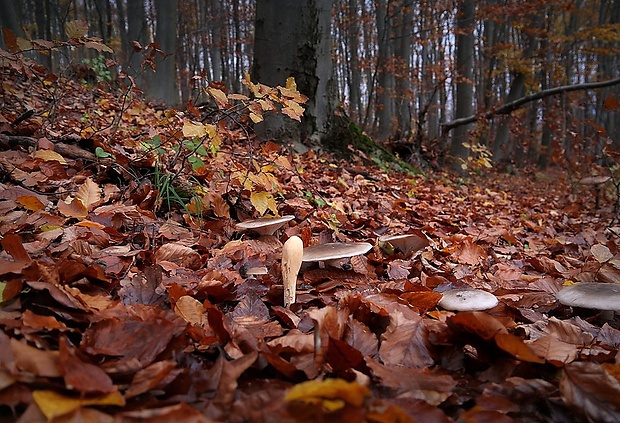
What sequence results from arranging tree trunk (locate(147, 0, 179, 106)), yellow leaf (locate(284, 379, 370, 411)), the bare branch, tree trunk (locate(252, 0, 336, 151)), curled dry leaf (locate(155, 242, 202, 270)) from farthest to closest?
1. tree trunk (locate(147, 0, 179, 106))
2. the bare branch
3. tree trunk (locate(252, 0, 336, 151))
4. curled dry leaf (locate(155, 242, 202, 270))
5. yellow leaf (locate(284, 379, 370, 411))

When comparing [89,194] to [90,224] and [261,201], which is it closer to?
[90,224]

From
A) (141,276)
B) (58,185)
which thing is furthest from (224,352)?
(58,185)

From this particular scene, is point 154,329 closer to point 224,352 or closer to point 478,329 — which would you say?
point 224,352

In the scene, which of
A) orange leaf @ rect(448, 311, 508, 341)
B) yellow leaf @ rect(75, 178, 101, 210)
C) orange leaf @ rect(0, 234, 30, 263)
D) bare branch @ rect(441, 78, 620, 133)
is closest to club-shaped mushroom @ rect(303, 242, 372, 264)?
orange leaf @ rect(448, 311, 508, 341)

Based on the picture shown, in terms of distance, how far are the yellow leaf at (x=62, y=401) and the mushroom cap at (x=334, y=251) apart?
123 centimetres

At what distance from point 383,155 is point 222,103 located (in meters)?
5.38

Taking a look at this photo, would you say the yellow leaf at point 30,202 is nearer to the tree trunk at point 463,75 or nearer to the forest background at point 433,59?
the forest background at point 433,59

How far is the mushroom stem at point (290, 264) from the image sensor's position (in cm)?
177

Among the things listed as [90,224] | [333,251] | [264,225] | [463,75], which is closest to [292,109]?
[264,225]

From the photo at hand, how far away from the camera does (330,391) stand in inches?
32.4

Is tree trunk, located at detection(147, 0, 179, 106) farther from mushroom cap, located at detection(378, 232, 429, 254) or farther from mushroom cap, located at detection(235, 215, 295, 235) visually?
mushroom cap, located at detection(378, 232, 429, 254)

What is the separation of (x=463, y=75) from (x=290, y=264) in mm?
12733

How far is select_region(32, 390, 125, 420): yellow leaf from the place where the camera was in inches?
34.4

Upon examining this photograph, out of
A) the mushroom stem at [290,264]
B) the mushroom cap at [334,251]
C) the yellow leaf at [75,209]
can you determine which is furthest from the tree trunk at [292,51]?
the mushroom stem at [290,264]
